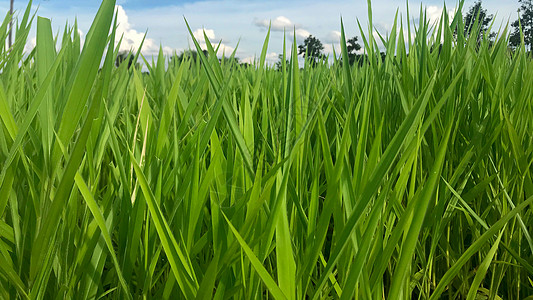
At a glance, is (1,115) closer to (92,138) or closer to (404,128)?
(92,138)

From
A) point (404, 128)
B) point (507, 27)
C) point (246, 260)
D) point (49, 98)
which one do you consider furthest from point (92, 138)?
point (507, 27)

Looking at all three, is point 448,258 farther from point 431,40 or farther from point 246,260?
point 431,40

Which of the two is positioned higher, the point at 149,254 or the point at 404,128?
the point at 404,128

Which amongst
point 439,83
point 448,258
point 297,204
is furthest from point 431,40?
point 297,204

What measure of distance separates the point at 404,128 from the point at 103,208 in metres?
0.36

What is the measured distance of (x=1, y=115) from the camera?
1.33 ft

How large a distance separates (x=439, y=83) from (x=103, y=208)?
0.63m

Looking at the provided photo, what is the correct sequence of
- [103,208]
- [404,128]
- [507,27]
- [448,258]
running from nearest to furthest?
[404,128] → [103,208] → [448,258] → [507,27]

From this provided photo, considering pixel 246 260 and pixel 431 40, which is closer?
pixel 246 260

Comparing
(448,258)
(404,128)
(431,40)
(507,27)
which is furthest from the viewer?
(431,40)

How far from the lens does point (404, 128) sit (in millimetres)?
382

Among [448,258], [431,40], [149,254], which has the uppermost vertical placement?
→ [431,40]

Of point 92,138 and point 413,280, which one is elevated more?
point 92,138

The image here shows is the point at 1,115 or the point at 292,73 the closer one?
the point at 1,115
